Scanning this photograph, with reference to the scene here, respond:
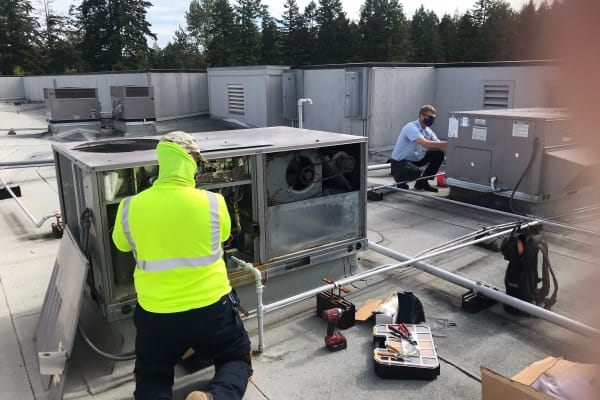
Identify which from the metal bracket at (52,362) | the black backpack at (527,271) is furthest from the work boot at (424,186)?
the metal bracket at (52,362)

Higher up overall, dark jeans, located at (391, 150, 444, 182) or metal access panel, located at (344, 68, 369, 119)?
metal access panel, located at (344, 68, 369, 119)

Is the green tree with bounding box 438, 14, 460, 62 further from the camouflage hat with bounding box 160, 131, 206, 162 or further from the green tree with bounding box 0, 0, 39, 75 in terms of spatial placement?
the green tree with bounding box 0, 0, 39, 75

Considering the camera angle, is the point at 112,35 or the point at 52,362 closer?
the point at 52,362

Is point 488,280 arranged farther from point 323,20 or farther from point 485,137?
point 323,20

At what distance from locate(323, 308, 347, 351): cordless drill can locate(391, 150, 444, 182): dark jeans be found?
4.93 meters

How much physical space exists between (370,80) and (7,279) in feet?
26.9

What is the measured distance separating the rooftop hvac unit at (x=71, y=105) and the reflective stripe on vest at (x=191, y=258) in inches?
507

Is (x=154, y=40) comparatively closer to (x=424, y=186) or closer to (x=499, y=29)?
(x=424, y=186)

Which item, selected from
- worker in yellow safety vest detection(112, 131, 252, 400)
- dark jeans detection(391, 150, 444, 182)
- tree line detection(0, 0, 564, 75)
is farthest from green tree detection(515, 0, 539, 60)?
tree line detection(0, 0, 564, 75)

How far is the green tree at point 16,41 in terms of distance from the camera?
1868 inches

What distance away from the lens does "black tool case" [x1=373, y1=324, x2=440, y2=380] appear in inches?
132

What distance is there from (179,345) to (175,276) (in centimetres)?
Answer: 43

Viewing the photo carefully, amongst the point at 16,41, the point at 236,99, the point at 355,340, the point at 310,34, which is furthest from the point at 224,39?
the point at 355,340

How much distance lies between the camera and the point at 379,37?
1626 inches
